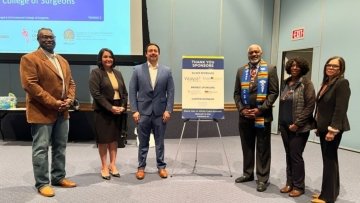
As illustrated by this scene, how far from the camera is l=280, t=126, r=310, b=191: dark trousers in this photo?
2.76 m

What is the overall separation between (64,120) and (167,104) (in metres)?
1.10

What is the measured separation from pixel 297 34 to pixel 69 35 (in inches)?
166

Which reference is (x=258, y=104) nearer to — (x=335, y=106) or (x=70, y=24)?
(x=335, y=106)

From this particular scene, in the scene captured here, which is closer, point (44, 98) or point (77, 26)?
point (44, 98)

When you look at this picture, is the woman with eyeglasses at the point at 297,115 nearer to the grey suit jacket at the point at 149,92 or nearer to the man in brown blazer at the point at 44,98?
the grey suit jacket at the point at 149,92

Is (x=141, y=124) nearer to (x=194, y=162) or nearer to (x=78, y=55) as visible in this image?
(x=194, y=162)

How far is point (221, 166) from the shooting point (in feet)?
12.8

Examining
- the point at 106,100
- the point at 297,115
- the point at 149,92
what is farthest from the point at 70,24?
the point at 297,115

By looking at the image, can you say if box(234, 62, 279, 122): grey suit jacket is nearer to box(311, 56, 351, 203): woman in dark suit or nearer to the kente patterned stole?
the kente patterned stole

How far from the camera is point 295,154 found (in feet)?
9.12

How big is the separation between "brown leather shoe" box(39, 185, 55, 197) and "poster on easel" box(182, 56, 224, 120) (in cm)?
163

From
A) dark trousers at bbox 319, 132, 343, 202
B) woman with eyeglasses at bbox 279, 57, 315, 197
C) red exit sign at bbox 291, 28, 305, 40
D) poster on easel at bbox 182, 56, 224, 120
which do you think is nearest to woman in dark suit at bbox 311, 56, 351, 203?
dark trousers at bbox 319, 132, 343, 202

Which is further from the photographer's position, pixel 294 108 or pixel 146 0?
pixel 146 0

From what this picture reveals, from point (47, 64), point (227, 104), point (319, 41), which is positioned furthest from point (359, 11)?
point (47, 64)
